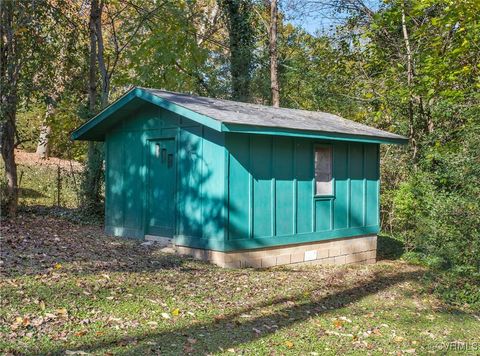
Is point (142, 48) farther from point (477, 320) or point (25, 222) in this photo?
point (477, 320)

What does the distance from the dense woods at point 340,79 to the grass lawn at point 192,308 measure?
2213mm

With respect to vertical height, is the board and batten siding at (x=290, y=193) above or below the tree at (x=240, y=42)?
below

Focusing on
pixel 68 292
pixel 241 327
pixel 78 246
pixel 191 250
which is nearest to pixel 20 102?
pixel 78 246

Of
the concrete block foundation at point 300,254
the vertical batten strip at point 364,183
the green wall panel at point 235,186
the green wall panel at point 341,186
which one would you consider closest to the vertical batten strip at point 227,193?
the green wall panel at point 235,186

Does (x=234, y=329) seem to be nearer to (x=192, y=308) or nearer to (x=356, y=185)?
(x=192, y=308)

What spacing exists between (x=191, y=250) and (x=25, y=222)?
16.8ft

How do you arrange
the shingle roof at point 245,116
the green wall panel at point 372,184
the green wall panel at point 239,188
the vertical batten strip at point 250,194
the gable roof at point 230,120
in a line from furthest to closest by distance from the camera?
the green wall panel at point 372,184, the vertical batten strip at point 250,194, the green wall panel at point 239,188, the shingle roof at point 245,116, the gable roof at point 230,120

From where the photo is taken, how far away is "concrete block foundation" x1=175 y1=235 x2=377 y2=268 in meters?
9.77

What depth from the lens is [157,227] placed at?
433 inches

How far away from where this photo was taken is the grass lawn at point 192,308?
18.2ft

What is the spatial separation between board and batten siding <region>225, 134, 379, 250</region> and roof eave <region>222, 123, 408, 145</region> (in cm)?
44

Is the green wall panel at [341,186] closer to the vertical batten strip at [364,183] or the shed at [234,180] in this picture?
the shed at [234,180]

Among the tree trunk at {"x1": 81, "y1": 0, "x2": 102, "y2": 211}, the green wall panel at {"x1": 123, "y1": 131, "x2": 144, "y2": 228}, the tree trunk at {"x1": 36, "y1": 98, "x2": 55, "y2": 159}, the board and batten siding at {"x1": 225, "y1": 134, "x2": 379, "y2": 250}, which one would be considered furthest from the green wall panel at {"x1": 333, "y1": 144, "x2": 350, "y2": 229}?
the tree trunk at {"x1": 36, "y1": 98, "x2": 55, "y2": 159}

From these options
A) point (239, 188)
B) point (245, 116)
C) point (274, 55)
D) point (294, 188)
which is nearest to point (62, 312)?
point (239, 188)
